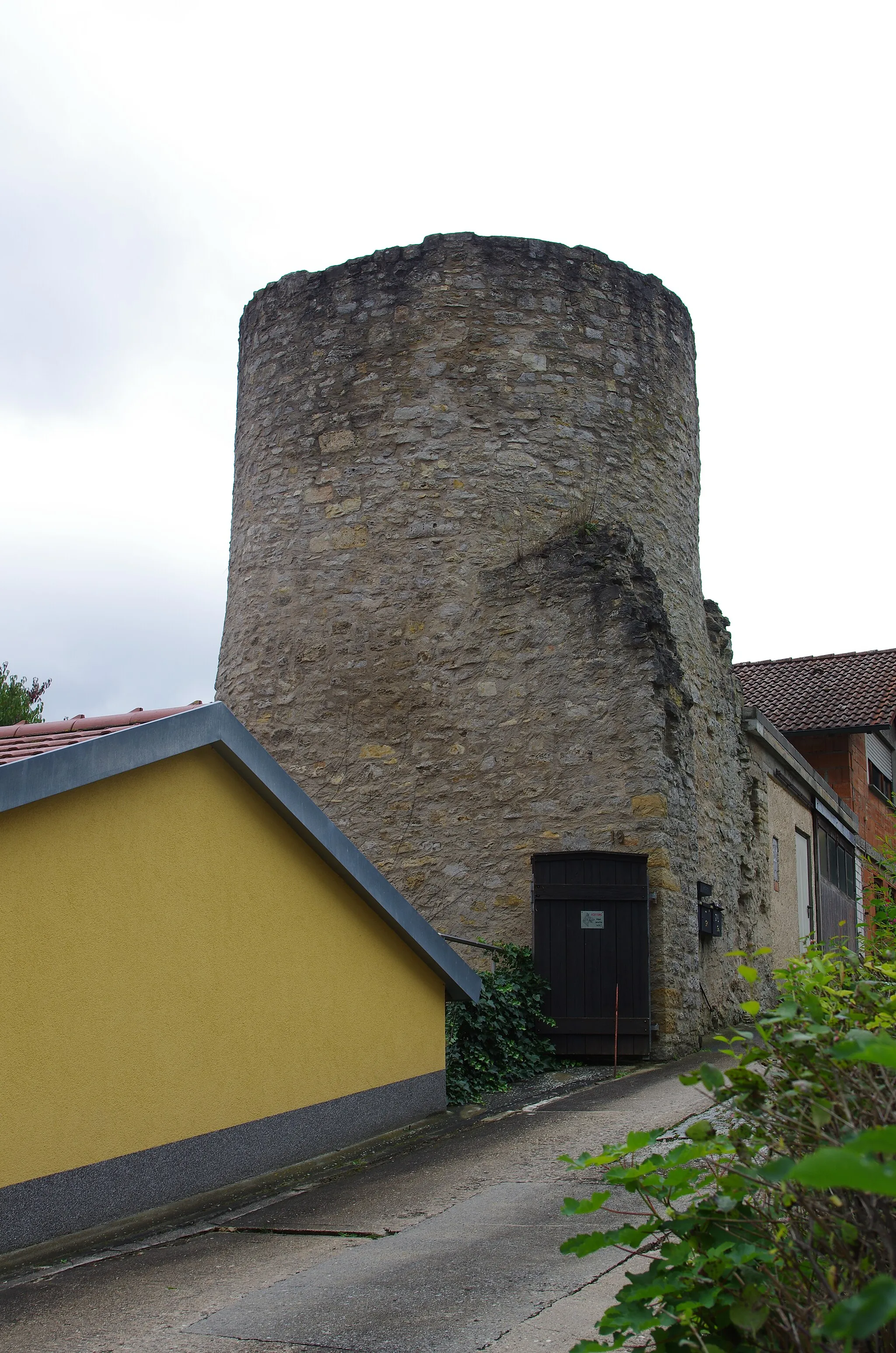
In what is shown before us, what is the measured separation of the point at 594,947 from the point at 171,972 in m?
4.82

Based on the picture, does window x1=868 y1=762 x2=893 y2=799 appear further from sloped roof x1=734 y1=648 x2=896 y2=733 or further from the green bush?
the green bush

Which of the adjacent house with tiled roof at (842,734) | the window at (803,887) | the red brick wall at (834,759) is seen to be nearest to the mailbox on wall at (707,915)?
the window at (803,887)

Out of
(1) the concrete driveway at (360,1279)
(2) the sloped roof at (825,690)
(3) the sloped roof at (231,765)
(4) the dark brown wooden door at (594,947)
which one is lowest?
(1) the concrete driveway at (360,1279)

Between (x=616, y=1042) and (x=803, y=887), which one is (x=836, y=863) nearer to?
(x=803, y=887)

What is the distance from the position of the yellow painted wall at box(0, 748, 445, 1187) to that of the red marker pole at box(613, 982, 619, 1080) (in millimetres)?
2486

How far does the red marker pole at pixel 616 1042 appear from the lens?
893cm

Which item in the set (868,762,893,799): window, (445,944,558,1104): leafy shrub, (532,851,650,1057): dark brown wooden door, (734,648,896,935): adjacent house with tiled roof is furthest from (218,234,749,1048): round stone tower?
(868,762,893,799): window

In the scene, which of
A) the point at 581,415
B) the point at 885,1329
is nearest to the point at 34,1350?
the point at 885,1329

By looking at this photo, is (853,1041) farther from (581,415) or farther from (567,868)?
(581,415)

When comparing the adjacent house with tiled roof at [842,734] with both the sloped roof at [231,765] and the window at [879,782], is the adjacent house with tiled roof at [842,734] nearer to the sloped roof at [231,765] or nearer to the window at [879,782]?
the window at [879,782]

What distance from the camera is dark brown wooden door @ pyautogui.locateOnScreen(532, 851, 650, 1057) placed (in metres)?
9.16

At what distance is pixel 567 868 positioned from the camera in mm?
9539

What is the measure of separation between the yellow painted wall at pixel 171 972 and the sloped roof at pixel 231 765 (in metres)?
0.10

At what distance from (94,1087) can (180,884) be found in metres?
0.96
